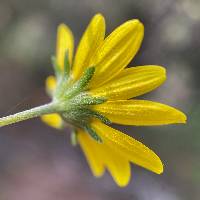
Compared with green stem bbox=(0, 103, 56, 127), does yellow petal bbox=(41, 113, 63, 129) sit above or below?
below

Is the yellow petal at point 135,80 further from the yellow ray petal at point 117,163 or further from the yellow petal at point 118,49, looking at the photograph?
the yellow ray petal at point 117,163

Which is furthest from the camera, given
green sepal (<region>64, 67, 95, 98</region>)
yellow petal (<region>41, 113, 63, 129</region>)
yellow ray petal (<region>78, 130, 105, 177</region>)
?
yellow petal (<region>41, 113, 63, 129</region>)


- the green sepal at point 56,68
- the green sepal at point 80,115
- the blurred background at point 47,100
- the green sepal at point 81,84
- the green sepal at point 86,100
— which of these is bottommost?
the blurred background at point 47,100

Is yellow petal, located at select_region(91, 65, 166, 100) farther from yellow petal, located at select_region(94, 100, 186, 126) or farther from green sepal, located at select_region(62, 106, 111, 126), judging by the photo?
green sepal, located at select_region(62, 106, 111, 126)

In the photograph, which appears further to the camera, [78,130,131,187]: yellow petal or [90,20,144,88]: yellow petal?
[78,130,131,187]: yellow petal

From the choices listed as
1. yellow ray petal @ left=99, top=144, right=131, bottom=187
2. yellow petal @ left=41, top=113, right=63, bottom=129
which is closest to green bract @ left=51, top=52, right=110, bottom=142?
yellow ray petal @ left=99, top=144, right=131, bottom=187

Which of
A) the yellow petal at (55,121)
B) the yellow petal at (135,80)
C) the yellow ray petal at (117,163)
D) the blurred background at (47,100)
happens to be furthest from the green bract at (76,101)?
the blurred background at (47,100)

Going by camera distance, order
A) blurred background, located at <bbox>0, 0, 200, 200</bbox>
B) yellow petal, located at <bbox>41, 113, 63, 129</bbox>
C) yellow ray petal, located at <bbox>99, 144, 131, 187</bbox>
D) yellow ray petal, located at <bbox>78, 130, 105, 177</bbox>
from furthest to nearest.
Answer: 1. blurred background, located at <bbox>0, 0, 200, 200</bbox>
2. yellow petal, located at <bbox>41, 113, 63, 129</bbox>
3. yellow ray petal, located at <bbox>78, 130, 105, 177</bbox>
4. yellow ray petal, located at <bbox>99, 144, 131, 187</bbox>

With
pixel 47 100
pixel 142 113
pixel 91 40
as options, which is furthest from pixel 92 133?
pixel 47 100
